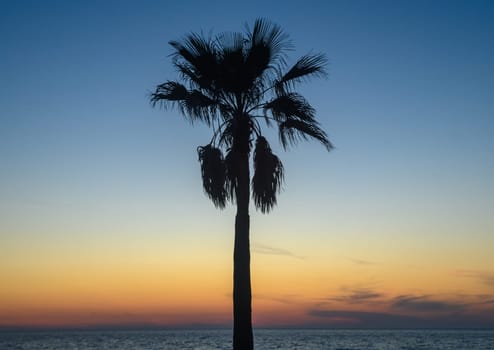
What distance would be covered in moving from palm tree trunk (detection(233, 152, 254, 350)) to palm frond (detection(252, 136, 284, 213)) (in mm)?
337

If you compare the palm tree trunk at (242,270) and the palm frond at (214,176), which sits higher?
the palm frond at (214,176)

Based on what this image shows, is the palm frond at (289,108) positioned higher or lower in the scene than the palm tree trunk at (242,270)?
higher

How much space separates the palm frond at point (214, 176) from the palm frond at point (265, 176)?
2.94ft

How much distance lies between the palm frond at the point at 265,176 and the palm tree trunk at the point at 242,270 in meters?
0.34

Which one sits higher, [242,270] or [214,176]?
[214,176]

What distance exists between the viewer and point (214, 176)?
51.1 ft

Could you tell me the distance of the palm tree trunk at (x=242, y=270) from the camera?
1425cm

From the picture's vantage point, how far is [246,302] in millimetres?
14547

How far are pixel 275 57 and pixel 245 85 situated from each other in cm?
118

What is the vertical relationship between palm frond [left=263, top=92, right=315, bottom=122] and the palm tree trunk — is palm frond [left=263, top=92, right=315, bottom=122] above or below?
above

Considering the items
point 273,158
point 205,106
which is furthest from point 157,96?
point 273,158

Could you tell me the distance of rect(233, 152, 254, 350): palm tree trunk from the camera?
14.2 m

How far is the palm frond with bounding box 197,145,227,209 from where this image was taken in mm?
15508

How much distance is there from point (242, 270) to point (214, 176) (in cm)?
258
